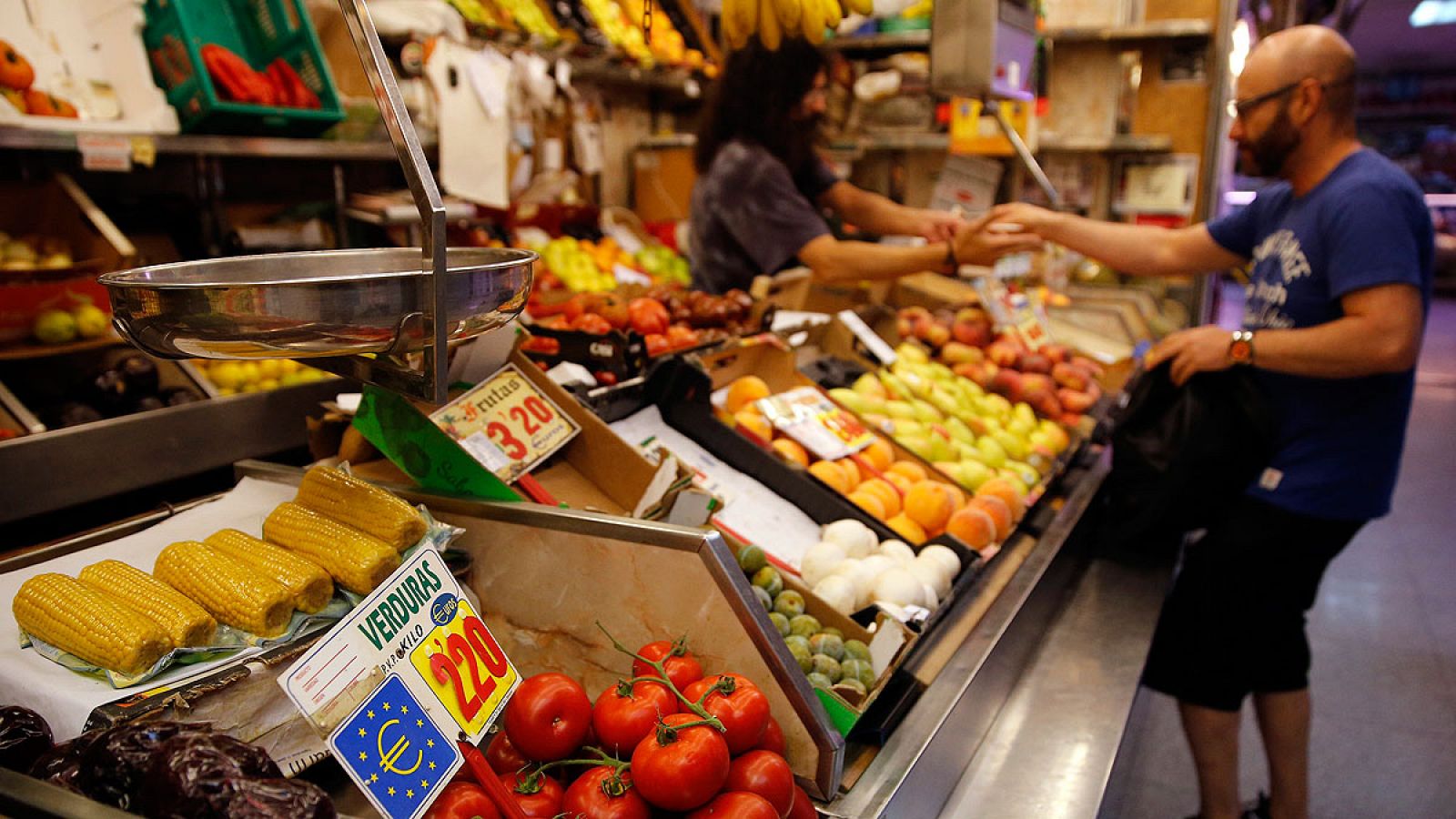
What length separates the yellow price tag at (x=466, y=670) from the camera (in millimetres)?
1163

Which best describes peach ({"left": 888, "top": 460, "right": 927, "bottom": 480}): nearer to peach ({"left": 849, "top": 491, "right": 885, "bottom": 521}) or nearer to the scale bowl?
peach ({"left": 849, "top": 491, "right": 885, "bottom": 521})

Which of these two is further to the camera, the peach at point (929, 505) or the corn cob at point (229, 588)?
the peach at point (929, 505)

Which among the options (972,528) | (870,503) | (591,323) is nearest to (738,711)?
(870,503)

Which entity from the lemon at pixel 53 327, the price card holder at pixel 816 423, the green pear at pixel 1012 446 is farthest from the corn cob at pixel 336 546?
the green pear at pixel 1012 446

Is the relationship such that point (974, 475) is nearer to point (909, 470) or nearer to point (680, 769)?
point (909, 470)

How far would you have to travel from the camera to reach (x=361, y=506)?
55.4 inches

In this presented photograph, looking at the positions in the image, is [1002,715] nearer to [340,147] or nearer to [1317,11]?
[340,147]

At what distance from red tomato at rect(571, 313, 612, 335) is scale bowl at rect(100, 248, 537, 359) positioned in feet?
4.56

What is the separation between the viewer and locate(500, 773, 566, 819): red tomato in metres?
1.13

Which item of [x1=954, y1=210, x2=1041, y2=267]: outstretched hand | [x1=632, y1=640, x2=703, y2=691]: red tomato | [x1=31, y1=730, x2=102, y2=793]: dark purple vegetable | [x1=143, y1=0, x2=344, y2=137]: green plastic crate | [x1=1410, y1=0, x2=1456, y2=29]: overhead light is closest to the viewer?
[x1=31, y1=730, x2=102, y2=793]: dark purple vegetable

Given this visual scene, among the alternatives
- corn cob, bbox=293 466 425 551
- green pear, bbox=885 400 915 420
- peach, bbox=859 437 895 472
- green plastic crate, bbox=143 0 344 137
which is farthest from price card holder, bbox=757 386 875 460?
green plastic crate, bbox=143 0 344 137

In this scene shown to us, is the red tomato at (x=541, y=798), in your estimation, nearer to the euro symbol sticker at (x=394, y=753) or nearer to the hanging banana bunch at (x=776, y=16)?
the euro symbol sticker at (x=394, y=753)

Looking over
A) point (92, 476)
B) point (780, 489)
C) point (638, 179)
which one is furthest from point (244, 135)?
point (638, 179)

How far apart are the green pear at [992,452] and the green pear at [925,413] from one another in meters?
0.16
